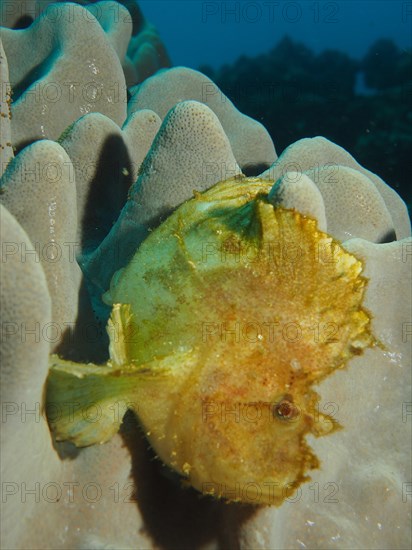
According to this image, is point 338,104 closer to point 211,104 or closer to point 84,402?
point 211,104

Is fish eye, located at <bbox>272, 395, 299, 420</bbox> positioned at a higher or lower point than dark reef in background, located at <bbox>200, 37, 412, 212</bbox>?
higher

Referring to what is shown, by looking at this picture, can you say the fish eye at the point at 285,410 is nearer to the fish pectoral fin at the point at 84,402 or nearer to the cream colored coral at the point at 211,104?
the fish pectoral fin at the point at 84,402

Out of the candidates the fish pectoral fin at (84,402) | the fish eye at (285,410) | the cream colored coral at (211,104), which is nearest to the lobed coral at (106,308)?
the fish pectoral fin at (84,402)

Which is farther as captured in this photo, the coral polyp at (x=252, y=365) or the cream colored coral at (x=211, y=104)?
the cream colored coral at (x=211, y=104)

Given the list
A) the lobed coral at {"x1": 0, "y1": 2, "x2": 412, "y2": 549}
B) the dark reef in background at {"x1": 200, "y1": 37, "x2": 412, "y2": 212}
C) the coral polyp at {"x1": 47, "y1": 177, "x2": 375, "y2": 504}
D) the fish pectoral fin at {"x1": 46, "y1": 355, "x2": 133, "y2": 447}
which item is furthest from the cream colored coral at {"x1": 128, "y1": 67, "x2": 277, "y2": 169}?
the dark reef in background at {"x1": 200, "y1": 37, "x2": 412, "y2": 212}

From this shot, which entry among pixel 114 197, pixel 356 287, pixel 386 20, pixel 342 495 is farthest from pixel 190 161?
pixel 386 20

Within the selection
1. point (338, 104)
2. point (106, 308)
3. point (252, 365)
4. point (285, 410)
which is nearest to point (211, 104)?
point (106, 308)

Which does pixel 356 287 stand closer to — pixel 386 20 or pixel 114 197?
pixel 114 197

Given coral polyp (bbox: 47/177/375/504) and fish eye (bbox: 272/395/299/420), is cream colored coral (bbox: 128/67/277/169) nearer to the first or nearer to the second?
coral polyp (bbox: 47/177/375/504)
